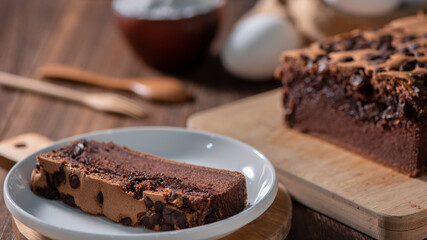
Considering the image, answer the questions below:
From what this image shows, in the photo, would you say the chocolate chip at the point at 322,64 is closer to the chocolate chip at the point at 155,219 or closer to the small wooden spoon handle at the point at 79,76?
the chocolate chip at the point at 155,219

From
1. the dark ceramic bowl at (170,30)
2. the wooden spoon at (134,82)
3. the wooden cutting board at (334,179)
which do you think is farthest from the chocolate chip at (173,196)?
the dark ceramic bowl at (170,30)

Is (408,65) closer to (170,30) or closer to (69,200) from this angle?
(69,200)

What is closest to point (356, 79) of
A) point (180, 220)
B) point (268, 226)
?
point (268, 226)

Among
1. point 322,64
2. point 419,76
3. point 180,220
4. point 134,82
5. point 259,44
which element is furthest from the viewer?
point 134,82

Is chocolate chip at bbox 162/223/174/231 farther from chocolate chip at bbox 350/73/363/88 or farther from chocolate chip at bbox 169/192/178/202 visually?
chocolate chip at bbox 350/73/363/88

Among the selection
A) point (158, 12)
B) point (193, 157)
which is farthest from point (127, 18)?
point (193, 157)

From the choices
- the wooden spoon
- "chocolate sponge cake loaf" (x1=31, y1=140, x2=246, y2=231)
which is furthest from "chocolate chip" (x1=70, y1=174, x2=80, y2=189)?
the wooden spoon

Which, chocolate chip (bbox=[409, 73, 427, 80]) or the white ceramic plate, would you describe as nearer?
the white ceramic plate
